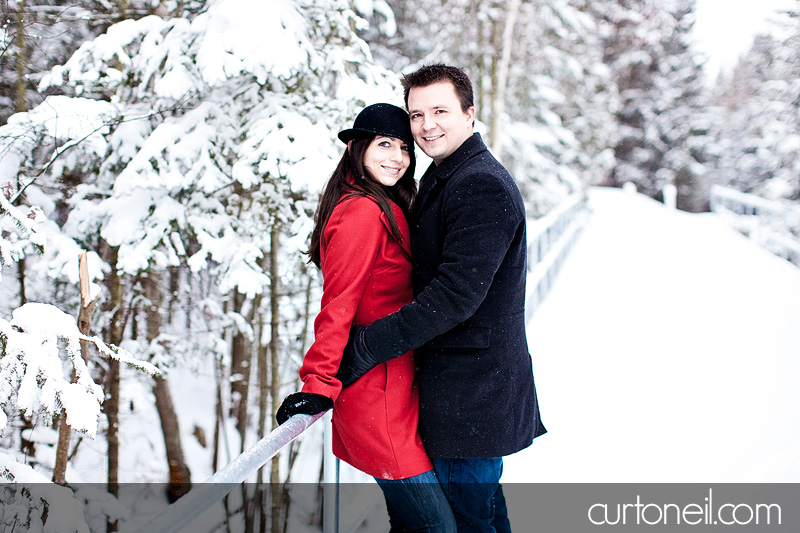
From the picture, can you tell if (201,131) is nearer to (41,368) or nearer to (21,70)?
(21,70)

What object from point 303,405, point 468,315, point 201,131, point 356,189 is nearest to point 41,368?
point 303,405

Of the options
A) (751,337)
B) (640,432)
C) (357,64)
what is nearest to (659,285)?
(751,337)

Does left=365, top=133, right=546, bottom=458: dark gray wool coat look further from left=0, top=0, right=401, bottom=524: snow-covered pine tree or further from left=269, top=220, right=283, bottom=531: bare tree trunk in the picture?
left=269, top=220, right=283, bottom=531: bare tree trunk

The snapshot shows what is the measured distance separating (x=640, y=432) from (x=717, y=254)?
891cm

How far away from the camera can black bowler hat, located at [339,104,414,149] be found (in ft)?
6.77

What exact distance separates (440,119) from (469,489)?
121 centimetres

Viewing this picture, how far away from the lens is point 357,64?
470cm

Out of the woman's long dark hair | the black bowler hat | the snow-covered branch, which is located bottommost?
the snow-covered branch

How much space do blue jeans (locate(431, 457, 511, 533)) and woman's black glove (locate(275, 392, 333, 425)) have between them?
450 mm

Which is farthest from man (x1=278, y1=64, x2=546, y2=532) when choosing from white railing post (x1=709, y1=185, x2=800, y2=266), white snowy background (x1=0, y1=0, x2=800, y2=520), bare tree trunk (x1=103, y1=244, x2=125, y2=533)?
white railing post (x1=709, y1=185, x2=800, y2=266)

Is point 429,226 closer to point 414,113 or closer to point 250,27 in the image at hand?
point 414,113

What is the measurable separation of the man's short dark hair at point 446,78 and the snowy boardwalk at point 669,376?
2764mm

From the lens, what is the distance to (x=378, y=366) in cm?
194

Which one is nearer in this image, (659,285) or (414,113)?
(414,113)
